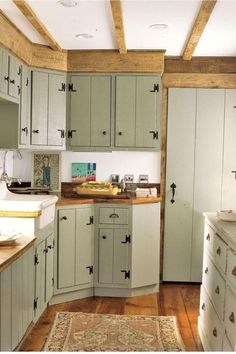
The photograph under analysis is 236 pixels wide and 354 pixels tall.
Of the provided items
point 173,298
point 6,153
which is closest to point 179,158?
point 173,298

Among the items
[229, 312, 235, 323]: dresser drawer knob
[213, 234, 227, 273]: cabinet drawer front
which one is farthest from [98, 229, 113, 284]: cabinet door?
[229, 312, 235, 323]: dresser drawer knob

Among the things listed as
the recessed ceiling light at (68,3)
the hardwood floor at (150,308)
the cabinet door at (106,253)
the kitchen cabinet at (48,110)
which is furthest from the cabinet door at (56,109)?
the hardwood floor at (150,308)

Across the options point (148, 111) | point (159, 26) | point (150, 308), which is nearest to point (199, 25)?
point (159, 26)

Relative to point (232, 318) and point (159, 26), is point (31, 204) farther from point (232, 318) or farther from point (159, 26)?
point (159, 26)

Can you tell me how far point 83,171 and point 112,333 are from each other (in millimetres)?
1956

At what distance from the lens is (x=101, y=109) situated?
448cm

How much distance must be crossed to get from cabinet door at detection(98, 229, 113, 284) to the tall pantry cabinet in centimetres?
75

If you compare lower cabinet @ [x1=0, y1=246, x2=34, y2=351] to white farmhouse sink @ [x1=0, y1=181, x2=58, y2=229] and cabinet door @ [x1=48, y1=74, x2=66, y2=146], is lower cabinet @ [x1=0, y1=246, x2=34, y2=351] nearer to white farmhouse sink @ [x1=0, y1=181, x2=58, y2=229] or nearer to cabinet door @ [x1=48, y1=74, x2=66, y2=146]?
white farmhouse sink @ [x1=0, y1=181, x2=58, y2=229]

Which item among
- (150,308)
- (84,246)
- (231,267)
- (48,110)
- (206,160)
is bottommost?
Answer: (150,308)

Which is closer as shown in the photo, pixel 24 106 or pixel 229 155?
pixel 24 106

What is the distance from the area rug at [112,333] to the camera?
3.14 meters

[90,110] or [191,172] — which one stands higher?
[90,110]

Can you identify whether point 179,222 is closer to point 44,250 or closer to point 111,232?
point 111,232

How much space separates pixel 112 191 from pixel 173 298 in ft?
3.97
